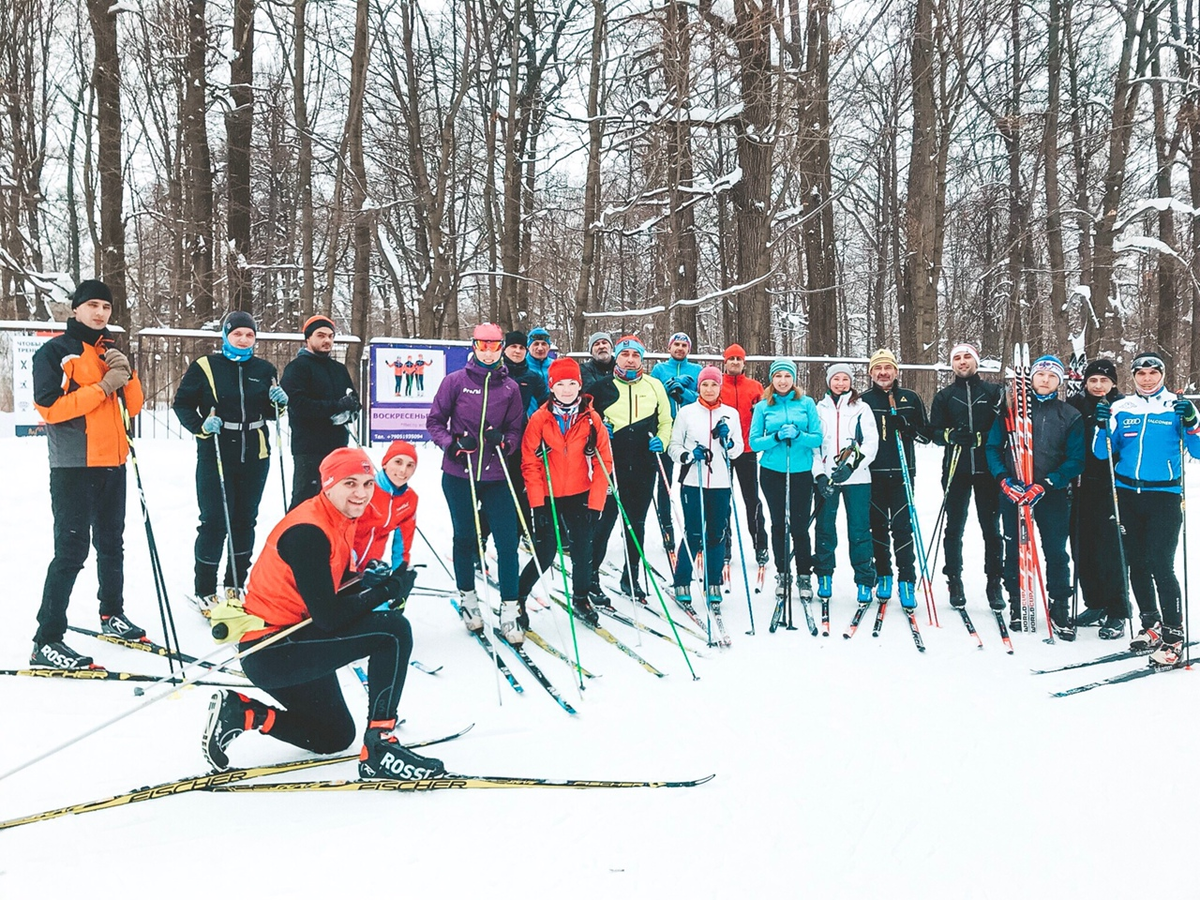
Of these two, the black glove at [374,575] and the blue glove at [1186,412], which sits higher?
the blue glove at [1186,412]

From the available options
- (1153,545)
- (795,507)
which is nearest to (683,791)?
(795,507)

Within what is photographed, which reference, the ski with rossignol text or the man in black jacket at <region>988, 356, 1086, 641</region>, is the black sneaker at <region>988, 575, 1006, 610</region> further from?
the ski with rossignol text

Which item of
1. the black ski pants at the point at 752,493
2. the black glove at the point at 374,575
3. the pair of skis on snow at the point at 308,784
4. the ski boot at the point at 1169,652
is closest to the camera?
the pair of skis on snow at the point at 308,784

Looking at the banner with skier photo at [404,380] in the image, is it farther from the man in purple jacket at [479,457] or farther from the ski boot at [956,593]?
the ski boot at [956,593]

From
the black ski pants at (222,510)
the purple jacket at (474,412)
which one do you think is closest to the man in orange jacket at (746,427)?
the purple jacket at (474,412)

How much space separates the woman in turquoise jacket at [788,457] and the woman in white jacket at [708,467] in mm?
233

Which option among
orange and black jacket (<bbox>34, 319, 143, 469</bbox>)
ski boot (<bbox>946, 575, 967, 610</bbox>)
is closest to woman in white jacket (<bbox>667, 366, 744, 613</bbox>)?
ski boot (<bbox>946, 575, 967, 610</bbox>)

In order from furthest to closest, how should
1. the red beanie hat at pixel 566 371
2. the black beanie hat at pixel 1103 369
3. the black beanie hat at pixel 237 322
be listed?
1. the black beanie hat at pixel 1103 369
2. the red beanie hat at pixel 566 371
3. the black beanie hat at pixel 237 322

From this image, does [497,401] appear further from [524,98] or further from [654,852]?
[524,98]

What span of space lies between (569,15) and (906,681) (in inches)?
536

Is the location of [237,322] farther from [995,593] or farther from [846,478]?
[995,593]

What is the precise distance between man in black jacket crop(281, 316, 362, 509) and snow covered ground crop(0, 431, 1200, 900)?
3.79 feet

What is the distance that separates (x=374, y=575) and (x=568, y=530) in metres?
2.15

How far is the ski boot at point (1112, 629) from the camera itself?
17.2ft
